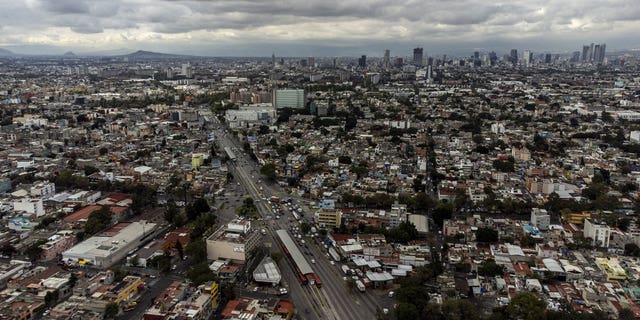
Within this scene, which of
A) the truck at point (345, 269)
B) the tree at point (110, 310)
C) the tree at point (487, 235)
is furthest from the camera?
the tree at point (487, 235)

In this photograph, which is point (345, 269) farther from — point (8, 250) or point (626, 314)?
point (8, 250)

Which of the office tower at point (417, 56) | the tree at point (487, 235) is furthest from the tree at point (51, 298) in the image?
the office tower at point (417, 56)

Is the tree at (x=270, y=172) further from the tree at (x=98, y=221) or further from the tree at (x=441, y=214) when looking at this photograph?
the tree at (x=441, y=214)

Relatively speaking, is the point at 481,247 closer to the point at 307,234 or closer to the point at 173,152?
the point at 307,234

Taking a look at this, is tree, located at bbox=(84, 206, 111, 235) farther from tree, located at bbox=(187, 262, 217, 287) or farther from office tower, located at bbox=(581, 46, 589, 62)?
office tower, located at bbox=(581, 46, 589, 62)

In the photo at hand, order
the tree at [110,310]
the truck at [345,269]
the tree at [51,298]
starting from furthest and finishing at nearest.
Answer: the truck at [345,269] < the tree at [51,298] < the tree at [110,310]
